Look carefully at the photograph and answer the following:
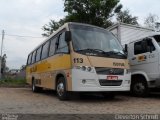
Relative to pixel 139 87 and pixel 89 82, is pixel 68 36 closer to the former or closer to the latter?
pixel 89 82

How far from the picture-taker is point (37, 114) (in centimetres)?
843

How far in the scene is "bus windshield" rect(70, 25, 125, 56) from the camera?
450 inches

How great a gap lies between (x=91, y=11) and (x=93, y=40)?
28038 millimetres

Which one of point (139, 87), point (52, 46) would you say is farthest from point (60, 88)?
point (139, 87)

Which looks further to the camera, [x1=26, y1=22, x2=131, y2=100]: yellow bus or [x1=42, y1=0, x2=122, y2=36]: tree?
[x1=42, y1=0, x2=122, y2=36]: tree

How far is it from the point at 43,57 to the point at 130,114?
26.2ft

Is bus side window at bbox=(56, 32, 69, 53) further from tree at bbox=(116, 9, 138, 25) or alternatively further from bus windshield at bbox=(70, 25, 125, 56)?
tree at bbox=(116, 9, 138, 25)

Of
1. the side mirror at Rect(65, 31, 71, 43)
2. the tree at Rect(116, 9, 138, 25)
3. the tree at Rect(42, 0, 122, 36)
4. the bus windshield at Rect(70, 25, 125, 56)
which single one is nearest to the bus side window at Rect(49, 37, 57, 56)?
the bus windshield at Rect(70, 25, 125, 56)

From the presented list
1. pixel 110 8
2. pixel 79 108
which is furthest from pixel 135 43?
pixel 110 8

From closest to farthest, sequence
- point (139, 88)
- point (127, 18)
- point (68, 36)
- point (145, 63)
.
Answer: point (68, 36)
point (145, 63)
point (139, 88)
point (127, 18)

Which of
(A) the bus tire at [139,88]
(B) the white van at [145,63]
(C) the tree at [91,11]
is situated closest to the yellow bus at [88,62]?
(B) the white van at [145,63]

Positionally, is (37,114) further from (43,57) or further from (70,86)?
(43,57)

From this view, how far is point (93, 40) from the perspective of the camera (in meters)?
11.8

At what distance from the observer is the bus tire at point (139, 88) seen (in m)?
12.9
